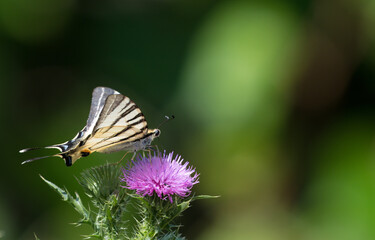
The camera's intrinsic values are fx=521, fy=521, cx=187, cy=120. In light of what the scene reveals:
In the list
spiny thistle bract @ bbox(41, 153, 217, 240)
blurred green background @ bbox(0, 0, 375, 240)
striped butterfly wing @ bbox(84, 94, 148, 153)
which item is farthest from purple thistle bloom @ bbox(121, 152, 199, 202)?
blurred green background @ bbox(0, 0, 375, 240)

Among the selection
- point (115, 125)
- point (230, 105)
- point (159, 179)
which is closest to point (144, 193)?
point (159, 179)

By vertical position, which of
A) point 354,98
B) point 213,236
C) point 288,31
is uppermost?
point 288,31

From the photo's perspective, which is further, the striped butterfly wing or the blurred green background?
the blurred green background

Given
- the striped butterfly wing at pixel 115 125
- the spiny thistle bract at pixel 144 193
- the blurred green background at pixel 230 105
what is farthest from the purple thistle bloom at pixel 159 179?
the blurred green background at pixel 230 105

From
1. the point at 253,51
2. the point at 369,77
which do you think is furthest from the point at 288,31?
the point at 369,77

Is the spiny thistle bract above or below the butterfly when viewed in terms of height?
below

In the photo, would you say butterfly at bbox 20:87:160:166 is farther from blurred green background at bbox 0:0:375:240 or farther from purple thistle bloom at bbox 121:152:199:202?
blurred green background at bbox 0:0:375:240

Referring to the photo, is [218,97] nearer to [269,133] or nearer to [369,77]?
[269,133]
